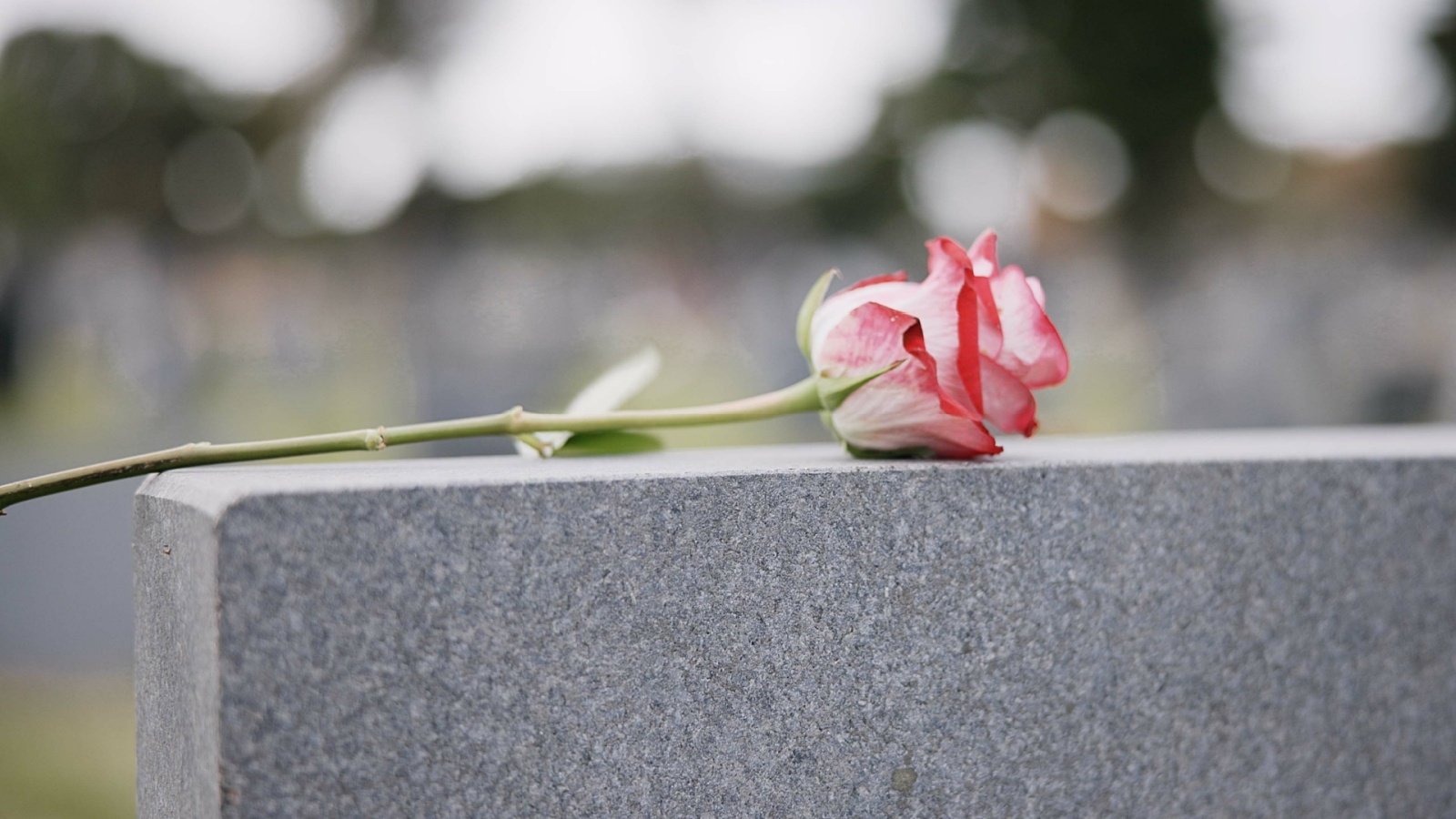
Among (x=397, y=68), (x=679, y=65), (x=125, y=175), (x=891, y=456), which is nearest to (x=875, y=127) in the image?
(x=679, y=65)

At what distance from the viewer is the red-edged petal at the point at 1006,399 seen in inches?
29.7

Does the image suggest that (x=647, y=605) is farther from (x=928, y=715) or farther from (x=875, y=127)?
(x=875, y=127)

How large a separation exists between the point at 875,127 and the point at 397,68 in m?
8.07

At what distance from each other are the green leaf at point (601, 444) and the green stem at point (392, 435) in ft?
0.12

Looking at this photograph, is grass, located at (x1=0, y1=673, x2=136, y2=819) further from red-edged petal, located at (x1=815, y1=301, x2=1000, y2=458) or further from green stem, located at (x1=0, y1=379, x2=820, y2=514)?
red-edged petal, located at (x1=815, y1=301, x2=1000, y2=458)

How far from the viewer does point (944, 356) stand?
73cm

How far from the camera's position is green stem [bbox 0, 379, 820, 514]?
27.4 inches

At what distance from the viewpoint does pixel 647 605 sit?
65 centimetres

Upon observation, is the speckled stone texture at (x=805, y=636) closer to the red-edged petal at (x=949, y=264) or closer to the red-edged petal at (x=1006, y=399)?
the red-edged petal at (x=1006, y=399)

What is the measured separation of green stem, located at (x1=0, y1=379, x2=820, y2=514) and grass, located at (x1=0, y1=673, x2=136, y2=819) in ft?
5.24

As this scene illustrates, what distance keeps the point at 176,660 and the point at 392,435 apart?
7.7 inches

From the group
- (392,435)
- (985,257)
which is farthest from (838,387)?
(392,435)

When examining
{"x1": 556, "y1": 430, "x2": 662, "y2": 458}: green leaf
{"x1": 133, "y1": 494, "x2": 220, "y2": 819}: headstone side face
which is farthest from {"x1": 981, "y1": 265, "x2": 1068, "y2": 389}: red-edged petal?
{"x1": 133, "y1": 494, "x2": 220, "y2": 819}: headstone side face

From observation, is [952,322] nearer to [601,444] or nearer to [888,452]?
[888,452]
